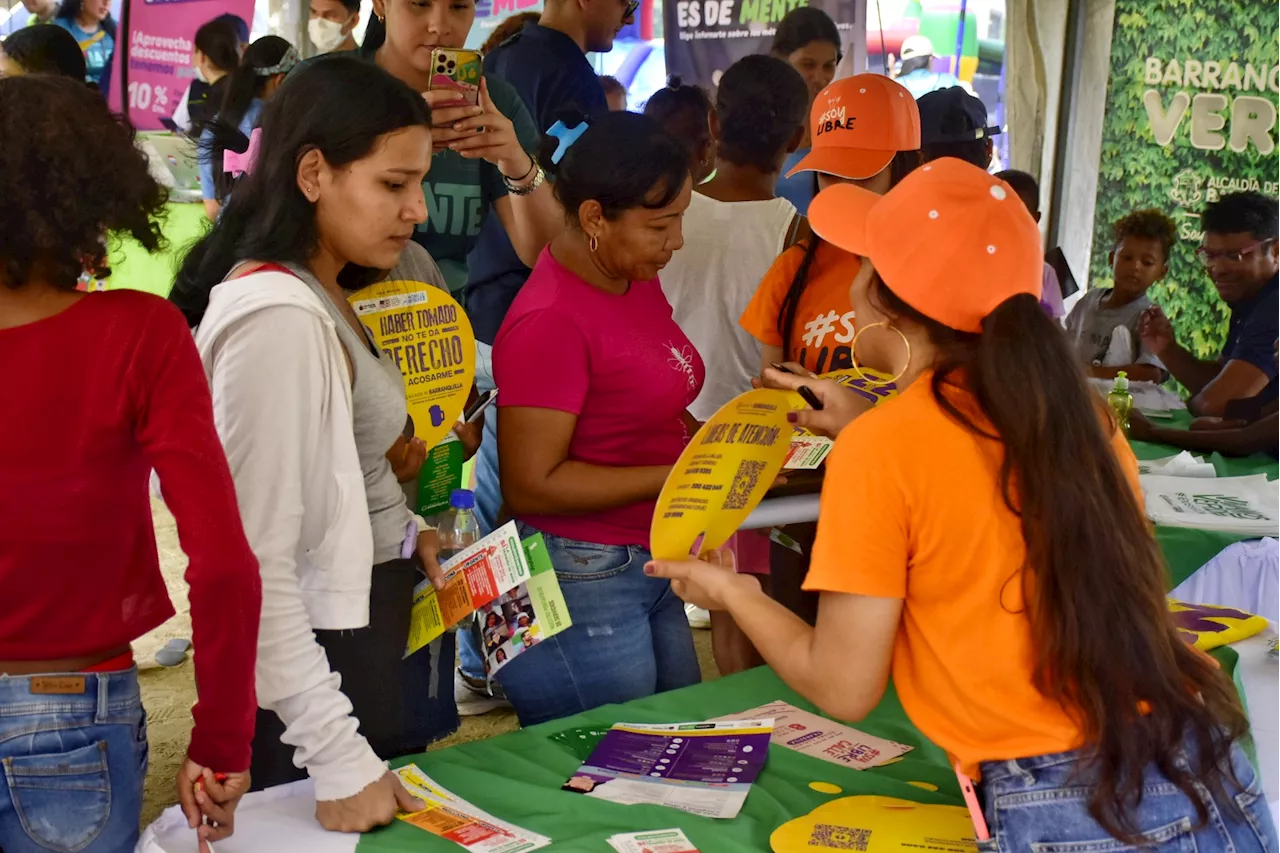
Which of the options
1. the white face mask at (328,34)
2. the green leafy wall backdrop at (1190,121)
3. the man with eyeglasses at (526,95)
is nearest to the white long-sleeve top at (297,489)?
the man with eyeglasses at (526,95)

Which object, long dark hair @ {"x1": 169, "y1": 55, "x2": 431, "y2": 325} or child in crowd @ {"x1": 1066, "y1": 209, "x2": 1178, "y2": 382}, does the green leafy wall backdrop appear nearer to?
child in crowd @ {"x1": 1066, "y1": 209, "x2": 1178, "y2": 382}

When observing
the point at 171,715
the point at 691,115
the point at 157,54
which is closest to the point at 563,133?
the point at 691,115

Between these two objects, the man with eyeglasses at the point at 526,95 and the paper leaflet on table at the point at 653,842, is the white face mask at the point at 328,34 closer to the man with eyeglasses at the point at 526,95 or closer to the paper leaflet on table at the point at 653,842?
the man with eyeglasses at the point at 526,95

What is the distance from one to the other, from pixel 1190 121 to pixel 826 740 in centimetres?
519

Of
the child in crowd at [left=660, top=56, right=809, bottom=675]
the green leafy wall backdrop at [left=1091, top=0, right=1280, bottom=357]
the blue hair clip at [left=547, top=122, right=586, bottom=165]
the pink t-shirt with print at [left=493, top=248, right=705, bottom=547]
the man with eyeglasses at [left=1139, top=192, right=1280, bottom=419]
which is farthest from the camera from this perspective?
the green leafy wall backdrop at [left=1091, top=0, right=1280, bottom=357]

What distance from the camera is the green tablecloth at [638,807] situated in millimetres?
1566

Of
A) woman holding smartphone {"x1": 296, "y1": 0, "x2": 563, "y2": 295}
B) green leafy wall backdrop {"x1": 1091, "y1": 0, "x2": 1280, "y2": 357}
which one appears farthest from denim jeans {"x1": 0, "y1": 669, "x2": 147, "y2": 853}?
green leafy wall backdrop {"x1": 1091, "y1": 0, "x2": 1280, "y2": 357}

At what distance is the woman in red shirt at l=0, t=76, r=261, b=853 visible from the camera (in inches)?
46.6

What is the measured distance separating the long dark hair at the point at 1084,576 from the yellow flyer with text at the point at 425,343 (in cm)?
80

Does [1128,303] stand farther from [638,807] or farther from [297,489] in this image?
[297,489]

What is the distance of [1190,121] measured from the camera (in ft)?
19.6

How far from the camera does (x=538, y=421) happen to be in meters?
1.99

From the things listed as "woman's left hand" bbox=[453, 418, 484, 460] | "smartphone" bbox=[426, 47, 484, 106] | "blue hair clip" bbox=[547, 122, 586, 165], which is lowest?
"woman's left hand" bbox=[453, 418, 484, 460]

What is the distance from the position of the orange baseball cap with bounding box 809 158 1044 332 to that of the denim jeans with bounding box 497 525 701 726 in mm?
877
